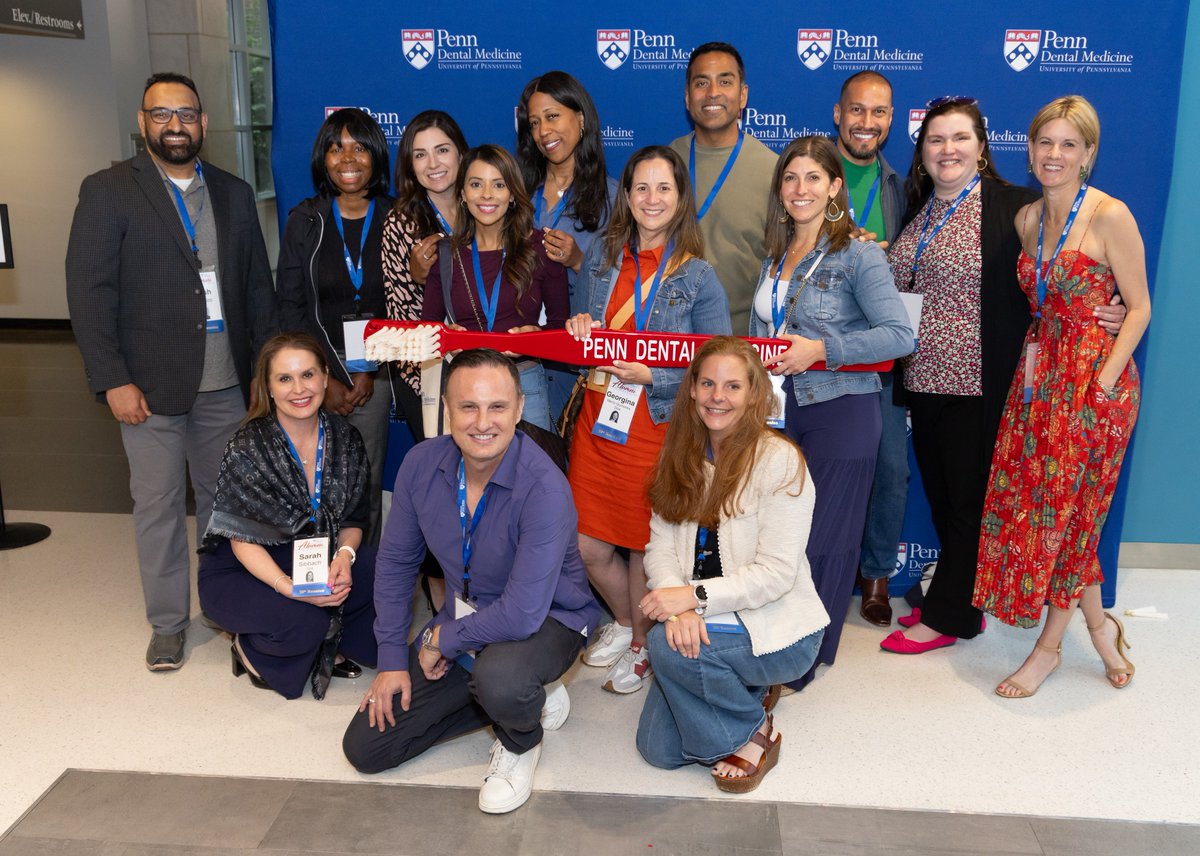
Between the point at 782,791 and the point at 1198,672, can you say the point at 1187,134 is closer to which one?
the point at 1198,672

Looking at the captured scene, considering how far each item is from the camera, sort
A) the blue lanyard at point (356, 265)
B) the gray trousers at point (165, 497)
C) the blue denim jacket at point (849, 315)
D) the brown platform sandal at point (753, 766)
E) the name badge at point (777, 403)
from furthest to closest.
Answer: the blue lanyard at point (356, 265) < the gray trousers at point (165, 497) < the blue denim jacket at point (849, 315) < the name badge at point (777, 403) < the brown platform sandal at point (753, 766)

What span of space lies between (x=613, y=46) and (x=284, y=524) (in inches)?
90.7

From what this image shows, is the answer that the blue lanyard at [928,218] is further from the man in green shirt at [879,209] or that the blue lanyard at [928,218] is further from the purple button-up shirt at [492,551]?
the purple button-up shirt at [492,551]

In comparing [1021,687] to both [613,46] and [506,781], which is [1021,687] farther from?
[613,46]

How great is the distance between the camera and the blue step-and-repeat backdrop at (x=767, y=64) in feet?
13.1

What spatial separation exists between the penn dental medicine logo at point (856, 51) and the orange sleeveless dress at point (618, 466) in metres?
1.41

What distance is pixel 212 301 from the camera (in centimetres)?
366

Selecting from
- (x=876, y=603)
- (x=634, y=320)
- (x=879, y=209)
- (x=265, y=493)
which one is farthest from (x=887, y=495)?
(x=265, y=493)

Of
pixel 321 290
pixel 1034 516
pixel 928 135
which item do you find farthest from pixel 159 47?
pixel 1034 516

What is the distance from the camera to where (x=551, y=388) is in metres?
3.81

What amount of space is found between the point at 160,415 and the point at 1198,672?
3852 millimetres

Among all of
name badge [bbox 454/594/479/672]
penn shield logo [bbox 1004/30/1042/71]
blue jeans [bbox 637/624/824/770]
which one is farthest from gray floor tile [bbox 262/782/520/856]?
penn shield logo [bbox 1004/30/1042/71]

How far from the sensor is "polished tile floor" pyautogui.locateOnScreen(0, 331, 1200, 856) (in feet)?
8.86

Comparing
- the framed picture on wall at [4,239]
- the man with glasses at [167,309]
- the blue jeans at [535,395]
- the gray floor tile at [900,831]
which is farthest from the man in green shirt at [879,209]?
the framed picture on wall at [4,239]
